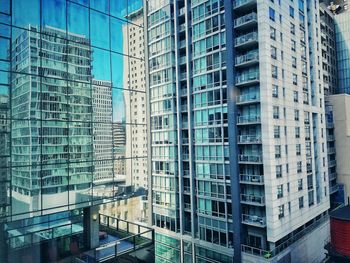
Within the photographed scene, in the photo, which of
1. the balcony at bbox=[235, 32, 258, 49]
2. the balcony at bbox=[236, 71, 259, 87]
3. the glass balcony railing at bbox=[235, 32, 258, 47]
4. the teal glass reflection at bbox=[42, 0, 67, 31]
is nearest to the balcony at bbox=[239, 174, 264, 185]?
the balcony at bbox=[236, 71, 259, 87]

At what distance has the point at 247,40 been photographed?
30.2 meters

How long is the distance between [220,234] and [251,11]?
24.0 m

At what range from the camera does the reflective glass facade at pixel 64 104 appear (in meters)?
10.5

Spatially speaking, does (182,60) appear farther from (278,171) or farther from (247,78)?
(278,171)

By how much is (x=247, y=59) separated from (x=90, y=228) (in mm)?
23351

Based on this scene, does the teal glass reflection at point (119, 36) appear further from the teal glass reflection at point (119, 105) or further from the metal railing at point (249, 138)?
the metal railing at point (249, 138)

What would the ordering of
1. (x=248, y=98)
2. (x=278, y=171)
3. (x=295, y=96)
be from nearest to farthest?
1. (x=278, y=171)
2. (x=248, y=98)
3. (x=295, y=96)

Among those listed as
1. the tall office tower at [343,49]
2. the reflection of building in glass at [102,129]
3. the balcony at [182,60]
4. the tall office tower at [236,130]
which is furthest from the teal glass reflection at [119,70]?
the tall office tower at [343,49]

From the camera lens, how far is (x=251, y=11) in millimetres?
31047

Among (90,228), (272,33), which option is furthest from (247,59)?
(90,228)

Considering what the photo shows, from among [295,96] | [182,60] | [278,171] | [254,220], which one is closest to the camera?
[278,171]

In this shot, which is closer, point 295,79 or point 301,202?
point 301,202

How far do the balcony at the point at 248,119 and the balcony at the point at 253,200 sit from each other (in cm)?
744

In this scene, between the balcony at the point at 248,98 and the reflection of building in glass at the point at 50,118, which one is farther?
the balcony at the point at 248,98
